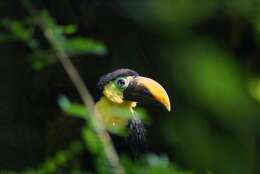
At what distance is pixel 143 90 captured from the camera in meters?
3.59

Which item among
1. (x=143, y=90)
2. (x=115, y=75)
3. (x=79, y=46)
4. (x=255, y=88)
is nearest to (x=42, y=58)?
(x=79, y=46)

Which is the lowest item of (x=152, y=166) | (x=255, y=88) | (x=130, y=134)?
(x=130, y=134)

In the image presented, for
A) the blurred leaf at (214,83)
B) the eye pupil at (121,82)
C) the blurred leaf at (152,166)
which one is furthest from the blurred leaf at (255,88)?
the eye pupil at (121,82)

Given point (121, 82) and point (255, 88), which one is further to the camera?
point (121, 82)

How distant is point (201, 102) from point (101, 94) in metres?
3.22

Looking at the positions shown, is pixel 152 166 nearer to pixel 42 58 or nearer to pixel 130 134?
pixel 42 58

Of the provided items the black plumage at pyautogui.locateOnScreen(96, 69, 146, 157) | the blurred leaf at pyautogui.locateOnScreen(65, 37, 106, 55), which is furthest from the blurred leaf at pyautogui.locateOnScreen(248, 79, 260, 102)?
the black plumage at pyautogui.locateOnScreen(96, 69, 146, 157)

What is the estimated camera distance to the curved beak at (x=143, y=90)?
3.27m

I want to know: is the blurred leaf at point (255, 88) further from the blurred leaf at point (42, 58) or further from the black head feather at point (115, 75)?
the black head feather at point (115, 75)

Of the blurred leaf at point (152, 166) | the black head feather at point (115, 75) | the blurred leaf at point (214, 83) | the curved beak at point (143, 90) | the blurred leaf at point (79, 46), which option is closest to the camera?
the blurred leaf at point (214, 83)

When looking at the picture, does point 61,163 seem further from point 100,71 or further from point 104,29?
point 100,71

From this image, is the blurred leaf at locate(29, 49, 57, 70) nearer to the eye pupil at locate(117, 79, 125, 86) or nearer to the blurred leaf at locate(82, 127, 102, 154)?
the blurred leaf at locate(82, 127, 102, 154)

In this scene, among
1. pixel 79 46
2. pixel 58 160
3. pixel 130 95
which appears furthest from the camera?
pixel 130 95

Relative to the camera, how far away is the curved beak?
3270 mm
